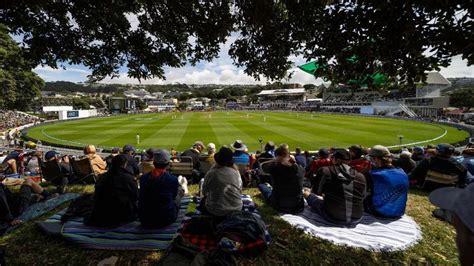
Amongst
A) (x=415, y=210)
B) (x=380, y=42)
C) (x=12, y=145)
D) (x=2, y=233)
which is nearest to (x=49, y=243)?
(x=2, y=233)

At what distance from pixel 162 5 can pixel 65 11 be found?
2.20m

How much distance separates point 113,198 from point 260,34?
4.39m

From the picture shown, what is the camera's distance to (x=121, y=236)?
4.37m

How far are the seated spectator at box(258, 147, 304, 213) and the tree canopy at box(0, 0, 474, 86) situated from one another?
184 centimetres

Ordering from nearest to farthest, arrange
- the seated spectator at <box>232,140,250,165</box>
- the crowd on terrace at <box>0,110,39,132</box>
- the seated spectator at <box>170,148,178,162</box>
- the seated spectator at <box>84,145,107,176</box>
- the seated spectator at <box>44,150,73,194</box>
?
the seated spectator at <box>44,150,73,194</box> → the seated spectator at <box>84,145,107,176</box> → the seated spectator at <box>232,140,250,165</box> → the seated spectator at <box>170,148,178,162</box> → the crowd on terrace at <box>0,110,39,132</box>

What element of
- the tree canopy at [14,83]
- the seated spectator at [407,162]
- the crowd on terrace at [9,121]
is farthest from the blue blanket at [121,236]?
the crowd on terrace at [9,121]

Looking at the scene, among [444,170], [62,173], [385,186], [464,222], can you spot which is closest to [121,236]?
[464,222]

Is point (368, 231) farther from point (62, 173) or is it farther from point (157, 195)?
point (62, 173)

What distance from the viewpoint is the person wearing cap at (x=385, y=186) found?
5.01m

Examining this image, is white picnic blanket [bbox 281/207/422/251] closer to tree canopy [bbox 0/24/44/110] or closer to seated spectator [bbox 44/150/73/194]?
seated spectator [bbox 44/150/73/194]

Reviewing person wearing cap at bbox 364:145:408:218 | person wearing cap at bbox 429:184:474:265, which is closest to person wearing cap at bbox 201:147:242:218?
person wearing cap at bbox 364:145:408:218

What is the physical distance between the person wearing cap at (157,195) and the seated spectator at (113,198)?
0.30 meters

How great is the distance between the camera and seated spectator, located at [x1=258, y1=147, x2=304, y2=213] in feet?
17.4

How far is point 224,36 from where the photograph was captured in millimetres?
6465
